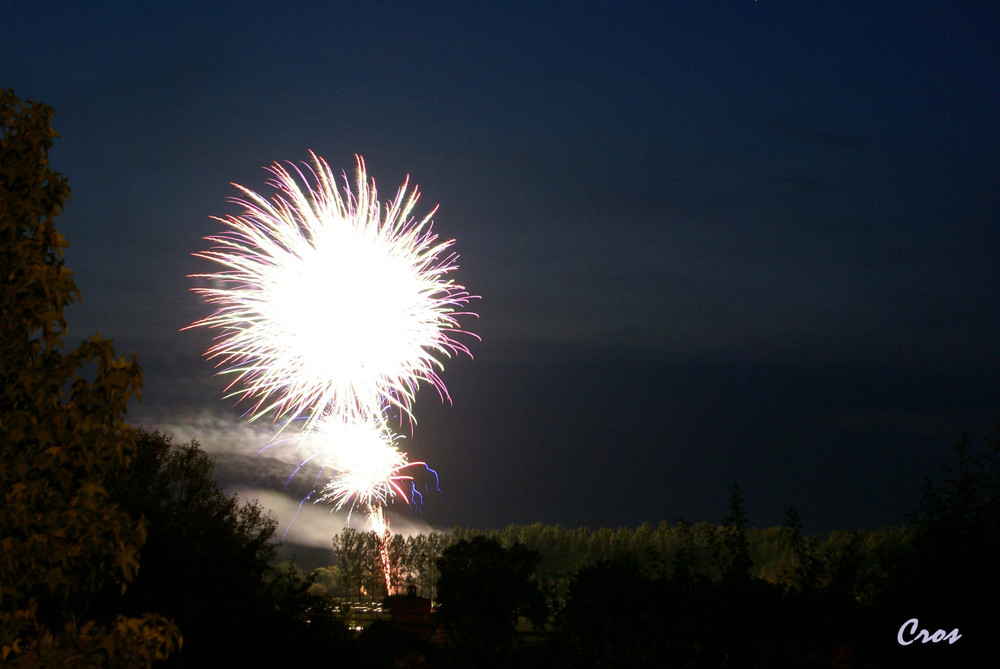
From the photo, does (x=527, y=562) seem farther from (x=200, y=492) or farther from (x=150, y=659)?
(x=150, y=659)

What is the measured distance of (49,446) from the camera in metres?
9.32

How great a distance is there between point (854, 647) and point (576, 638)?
452 centimetres

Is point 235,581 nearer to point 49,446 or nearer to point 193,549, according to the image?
point 193,549

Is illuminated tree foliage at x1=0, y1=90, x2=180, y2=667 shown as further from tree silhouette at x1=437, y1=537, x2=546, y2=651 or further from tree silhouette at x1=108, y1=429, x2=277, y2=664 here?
tree silhouette at x1=437, y1=537, x2=546, y2=651

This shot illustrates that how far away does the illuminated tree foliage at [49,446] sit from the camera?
904cm

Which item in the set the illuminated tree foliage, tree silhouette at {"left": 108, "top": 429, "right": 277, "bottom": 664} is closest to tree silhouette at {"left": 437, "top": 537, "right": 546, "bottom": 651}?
tree silhouette at {"left": 108, "top": 429, "right": 277, "bottom": 664}

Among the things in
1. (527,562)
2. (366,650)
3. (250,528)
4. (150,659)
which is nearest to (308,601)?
(366,650)
